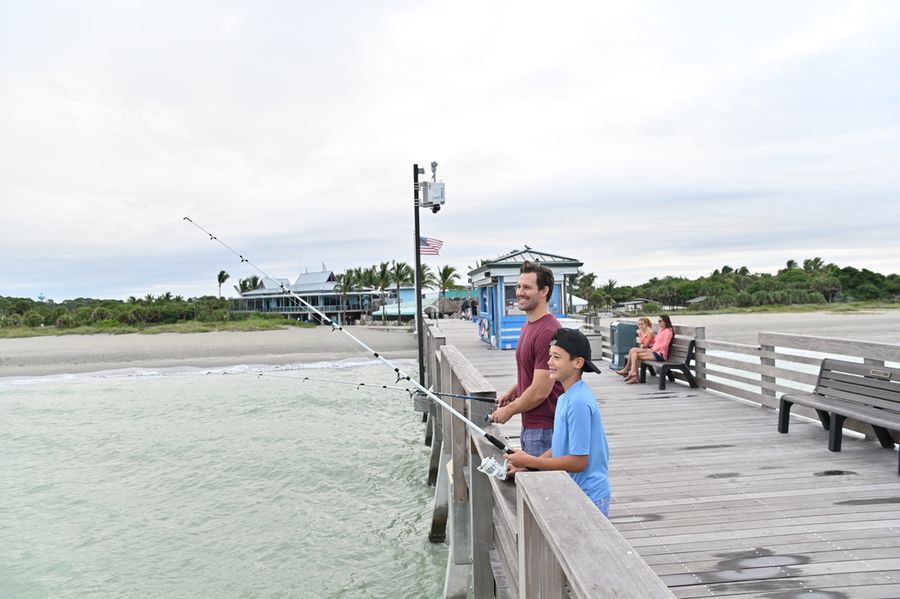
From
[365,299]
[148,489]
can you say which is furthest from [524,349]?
[365,299]

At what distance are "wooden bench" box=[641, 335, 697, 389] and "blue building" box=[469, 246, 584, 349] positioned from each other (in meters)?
4.42

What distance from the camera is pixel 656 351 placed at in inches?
365

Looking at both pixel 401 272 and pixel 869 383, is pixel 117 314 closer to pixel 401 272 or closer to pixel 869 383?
pixel 401 272

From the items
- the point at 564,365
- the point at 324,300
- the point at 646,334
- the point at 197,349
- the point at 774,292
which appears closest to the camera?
the point at 564,365

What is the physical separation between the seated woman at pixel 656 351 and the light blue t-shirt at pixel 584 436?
6833 mm

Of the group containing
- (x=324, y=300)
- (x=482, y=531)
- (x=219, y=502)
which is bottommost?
(x=219, y=502)

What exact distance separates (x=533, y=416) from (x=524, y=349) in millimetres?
395

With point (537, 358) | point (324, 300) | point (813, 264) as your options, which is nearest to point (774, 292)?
point (813, 264)

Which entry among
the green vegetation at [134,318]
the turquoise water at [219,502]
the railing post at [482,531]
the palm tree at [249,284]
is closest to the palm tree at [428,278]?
the green vegetation at [134,318]

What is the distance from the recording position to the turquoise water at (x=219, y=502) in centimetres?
715

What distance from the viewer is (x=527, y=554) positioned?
206 cm

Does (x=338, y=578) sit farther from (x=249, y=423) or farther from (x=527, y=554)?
(x=249, y=423)

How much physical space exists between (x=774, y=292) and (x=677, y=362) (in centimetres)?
8276

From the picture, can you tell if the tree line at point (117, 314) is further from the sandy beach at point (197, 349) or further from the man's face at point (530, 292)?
the man's face at point (530, 292)
